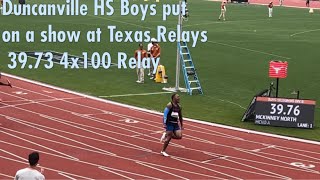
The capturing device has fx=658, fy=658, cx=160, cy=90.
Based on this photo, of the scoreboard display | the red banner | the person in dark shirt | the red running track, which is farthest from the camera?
the red banner

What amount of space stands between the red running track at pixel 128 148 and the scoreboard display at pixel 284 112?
138 cm

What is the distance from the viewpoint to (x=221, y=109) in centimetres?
2328

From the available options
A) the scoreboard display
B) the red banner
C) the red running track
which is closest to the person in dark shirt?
the red running track

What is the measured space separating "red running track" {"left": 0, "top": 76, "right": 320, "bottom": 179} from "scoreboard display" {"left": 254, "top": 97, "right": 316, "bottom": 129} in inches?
54.3

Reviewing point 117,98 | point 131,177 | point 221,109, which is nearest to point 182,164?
point 131,177

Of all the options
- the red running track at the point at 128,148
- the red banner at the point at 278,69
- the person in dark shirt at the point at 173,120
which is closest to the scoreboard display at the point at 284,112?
the red banner at the point at 278,69

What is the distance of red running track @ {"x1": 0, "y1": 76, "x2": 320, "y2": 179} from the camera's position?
1579 centimetres

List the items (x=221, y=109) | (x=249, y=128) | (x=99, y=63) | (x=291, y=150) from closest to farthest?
(x=291, y=150) < (x=249, y=128) < (x=221, y=109) < (x=99, y=63)

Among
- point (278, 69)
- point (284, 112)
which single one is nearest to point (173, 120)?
point (284, 112)

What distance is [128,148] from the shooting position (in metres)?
17.7

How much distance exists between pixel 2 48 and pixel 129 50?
7134mm

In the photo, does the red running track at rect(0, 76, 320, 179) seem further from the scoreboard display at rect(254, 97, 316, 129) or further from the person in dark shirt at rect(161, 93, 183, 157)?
the scoreboard display at rect(254, 97, 316, 129)

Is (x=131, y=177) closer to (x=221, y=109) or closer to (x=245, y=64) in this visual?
(x=221, y=109)

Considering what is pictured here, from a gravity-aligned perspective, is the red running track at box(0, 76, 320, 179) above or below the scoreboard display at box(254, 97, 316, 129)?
below
